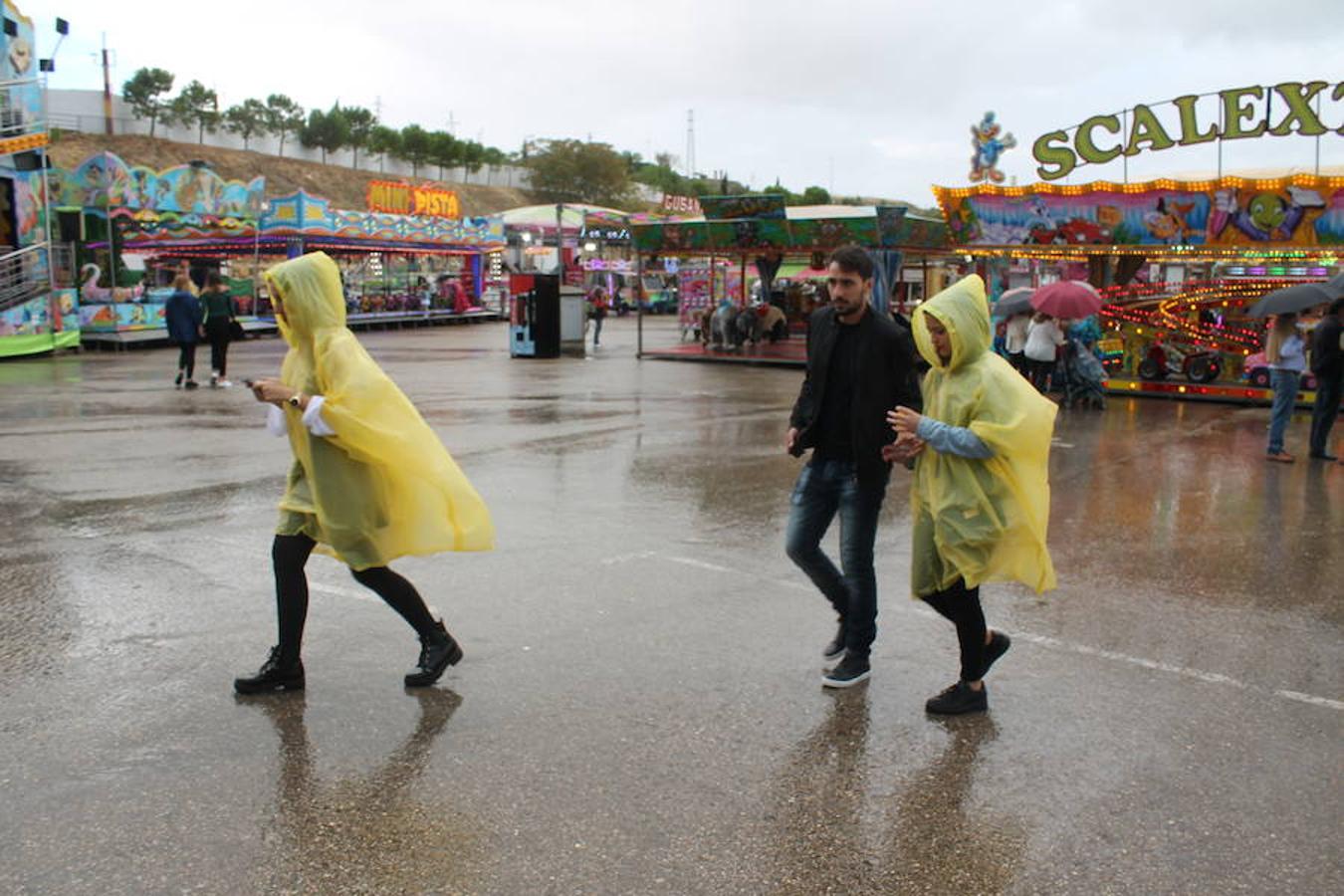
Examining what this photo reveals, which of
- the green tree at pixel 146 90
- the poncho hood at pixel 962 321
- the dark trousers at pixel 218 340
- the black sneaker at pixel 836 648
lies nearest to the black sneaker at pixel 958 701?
the black sneaker at pixel 836 648

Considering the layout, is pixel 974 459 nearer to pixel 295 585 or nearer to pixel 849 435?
pixel 849 435

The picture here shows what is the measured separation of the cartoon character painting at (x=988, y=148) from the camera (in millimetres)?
19453

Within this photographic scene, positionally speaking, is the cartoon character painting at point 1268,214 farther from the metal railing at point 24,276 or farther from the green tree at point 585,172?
the green tree at point 585,172

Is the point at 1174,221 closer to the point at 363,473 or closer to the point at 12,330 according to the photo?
the point at 363,473

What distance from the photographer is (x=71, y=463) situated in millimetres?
9477

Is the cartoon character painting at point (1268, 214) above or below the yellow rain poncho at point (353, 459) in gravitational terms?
above

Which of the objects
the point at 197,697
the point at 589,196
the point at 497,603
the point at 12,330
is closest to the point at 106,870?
the point at 197,697

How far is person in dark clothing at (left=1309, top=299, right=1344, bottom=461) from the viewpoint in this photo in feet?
33.2

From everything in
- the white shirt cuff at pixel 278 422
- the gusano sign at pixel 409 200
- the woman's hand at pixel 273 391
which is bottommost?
the white shirt cuff at pixel 278 422

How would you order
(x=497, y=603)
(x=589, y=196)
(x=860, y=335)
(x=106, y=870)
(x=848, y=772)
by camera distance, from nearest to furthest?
(x=106, y=870), (x=848, y=772), (x=860, y=335), (x=497, y=603), (x=589, y=196)

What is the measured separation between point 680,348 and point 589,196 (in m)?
66.0

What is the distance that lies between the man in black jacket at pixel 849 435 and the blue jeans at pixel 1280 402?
745 cm

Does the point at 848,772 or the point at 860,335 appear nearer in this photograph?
the point at 848,772

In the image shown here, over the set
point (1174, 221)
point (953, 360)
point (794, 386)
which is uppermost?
point (1174, 221)
